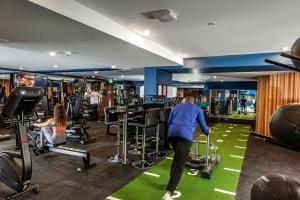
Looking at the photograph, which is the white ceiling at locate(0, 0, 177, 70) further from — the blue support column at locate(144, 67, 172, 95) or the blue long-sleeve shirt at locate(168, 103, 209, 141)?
the blue support column at locate(144, 67, 172, 95)

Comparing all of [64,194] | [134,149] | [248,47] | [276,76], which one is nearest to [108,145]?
[134,149]

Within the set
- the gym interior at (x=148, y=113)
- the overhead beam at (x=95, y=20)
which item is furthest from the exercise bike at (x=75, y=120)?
the overhead beam at (x=95, y=20)

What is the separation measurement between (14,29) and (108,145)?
3.74 metres

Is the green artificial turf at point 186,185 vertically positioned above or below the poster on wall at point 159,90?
below

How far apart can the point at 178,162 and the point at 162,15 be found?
2.20 meters

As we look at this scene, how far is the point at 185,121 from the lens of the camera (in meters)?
2.97

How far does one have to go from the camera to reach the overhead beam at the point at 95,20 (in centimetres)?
261

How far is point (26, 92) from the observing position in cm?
282

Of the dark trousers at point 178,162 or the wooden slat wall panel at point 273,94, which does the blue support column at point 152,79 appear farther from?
the dark trousers at point 178,162

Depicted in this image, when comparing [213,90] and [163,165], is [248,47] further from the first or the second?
[213,90]

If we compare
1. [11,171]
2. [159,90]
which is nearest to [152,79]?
[159,90]

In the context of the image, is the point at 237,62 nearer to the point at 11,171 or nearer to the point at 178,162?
the point at 178,162

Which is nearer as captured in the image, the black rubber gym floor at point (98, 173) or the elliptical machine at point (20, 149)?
the elliptical machine at point (20, 149)

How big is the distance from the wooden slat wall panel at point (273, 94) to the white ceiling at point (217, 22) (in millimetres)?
1948
